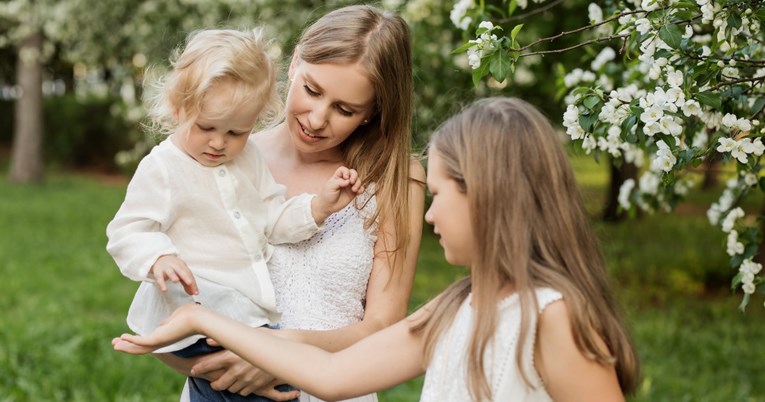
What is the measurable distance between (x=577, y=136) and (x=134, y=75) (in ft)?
40.4

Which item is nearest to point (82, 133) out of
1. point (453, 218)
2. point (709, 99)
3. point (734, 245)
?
point (734, 245)

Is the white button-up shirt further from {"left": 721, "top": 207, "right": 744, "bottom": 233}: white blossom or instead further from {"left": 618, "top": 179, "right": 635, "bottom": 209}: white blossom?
{"left": 618, "top": 179, "right": 635, "bottom": 209}: white blossom

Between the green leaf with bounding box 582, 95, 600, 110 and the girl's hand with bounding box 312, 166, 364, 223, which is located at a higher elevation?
the green leaf with bounding box 582, 95, 600, 110

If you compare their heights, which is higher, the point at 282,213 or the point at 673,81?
the point at 673,81

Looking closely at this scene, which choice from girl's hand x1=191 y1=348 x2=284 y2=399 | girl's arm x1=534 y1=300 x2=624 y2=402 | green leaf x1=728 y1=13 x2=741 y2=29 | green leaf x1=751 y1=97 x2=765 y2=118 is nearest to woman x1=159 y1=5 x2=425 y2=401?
girl's hand x1=191 y1=348 x2=284 y2=399

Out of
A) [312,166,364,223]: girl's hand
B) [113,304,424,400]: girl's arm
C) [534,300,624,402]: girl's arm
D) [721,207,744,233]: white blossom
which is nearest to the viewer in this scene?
[534,300,624,402]: girl's arm

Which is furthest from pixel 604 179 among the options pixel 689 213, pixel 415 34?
pixel 415 34

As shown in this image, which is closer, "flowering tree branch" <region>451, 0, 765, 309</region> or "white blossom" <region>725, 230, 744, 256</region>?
"flowering tree branch" <region>451, 0, 765, 309</region>

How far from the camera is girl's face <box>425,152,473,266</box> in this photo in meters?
1.98

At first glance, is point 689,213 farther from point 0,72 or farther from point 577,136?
point 0,72

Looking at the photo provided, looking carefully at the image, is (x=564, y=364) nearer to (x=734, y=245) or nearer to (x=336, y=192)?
(x=336, y=192)

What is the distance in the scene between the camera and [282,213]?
2.70 m

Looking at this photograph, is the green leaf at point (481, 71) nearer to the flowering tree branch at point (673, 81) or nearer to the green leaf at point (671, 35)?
the flowering tree branch at point (673, 81)

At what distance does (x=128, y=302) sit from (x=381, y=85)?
18.9 feet
